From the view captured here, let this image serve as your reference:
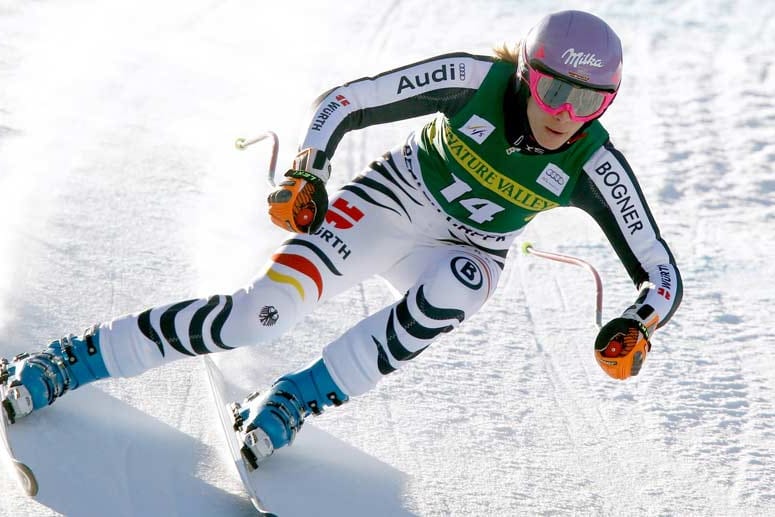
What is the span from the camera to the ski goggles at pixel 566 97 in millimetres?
3281

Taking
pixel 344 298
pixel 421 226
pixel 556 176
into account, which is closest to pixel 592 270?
pixel 556 176

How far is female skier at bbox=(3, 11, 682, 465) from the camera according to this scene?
3.27 meters

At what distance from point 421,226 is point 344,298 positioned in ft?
4.27

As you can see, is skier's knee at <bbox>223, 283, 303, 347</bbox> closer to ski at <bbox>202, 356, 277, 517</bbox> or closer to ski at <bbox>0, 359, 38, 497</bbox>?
ski at <bbox>202, 356, 277, 517</bbox>

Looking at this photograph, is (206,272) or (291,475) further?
(206,272)

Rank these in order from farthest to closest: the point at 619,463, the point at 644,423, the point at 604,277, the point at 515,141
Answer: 1. the point at 604,277
2. the point at 644,423
3. the point at 619,463
4. the point at 515,141

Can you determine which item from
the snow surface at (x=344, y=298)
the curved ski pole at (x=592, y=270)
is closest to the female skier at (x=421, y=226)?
the snow surface at (x=344, y=298)

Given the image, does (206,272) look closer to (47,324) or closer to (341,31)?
(47,324)

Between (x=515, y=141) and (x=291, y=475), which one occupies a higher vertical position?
(x=515, y=141)

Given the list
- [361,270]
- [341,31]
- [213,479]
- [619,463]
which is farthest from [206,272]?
[341,31]

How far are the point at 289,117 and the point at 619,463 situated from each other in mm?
4339

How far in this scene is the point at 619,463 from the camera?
3.85m

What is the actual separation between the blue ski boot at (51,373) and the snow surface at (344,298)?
93 mm

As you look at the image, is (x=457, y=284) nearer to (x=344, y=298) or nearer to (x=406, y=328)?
(x=406, y=328)
